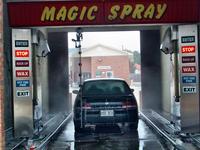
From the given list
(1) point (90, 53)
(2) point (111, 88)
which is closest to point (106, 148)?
(2) point (111, 88)

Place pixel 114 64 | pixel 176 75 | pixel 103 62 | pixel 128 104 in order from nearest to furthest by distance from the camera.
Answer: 1. pixel 128 104
2. pixel 176 75
3. pixel 103 62
4. pixel 114 64

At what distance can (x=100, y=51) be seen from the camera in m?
46.0

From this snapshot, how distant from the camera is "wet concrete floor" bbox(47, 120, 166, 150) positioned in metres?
11.6

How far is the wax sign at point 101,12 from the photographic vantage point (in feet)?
39.4

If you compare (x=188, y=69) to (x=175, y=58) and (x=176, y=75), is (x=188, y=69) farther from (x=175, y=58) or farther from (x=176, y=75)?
(x=176, y=75)

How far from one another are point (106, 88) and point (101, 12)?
3058 millimetres

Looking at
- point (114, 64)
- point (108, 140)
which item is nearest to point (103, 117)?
point (108, 140)

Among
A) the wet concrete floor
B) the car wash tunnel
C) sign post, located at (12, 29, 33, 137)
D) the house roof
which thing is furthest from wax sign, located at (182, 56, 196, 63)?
the house roof

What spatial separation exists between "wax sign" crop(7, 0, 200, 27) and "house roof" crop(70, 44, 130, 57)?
31528 millimetres

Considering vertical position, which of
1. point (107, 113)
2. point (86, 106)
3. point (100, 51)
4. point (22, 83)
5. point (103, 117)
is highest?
point (100, 51)

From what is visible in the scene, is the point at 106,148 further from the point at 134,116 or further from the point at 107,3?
the point at 107,3

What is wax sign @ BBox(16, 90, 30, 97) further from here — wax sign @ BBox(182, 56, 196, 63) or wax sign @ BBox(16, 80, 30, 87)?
wax sign @ BBox(182, 56, 196, 63)

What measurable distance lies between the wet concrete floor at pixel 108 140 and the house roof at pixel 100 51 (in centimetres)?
2936

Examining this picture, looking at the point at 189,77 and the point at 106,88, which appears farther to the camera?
the point at 106,88
